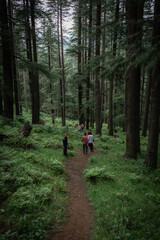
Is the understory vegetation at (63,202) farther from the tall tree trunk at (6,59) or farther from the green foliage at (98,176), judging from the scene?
the tall tree trunk at (6,59)

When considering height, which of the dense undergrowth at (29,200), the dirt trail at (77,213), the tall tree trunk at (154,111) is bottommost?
the dirt trail at (77,213)

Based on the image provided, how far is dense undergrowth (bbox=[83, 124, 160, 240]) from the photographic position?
324 centimetres

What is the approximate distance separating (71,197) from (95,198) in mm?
934

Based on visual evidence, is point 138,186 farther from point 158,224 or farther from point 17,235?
point 17,235

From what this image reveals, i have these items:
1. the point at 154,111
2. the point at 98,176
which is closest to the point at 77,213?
the point at 98,176

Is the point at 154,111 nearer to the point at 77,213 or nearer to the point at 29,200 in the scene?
the point at 77,213

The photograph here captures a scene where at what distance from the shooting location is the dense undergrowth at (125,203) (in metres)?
3.24

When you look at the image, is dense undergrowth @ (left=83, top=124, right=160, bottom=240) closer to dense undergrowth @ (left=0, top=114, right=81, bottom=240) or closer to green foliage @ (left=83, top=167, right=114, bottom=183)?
green foliage @ (left=83, top=167, right=114, bottom=183)

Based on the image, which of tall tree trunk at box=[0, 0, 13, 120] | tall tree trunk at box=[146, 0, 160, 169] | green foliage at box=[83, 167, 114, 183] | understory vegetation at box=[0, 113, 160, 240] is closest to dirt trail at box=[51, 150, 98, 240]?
understory vegetation at box=[0, 113, 160, 240]

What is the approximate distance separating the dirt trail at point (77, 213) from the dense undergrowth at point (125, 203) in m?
0.23

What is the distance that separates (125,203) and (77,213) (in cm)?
166

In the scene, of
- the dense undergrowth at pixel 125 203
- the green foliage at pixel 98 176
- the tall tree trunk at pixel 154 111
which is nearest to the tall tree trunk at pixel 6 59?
the green foliage at pixel 98 176

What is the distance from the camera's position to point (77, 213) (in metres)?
4.13

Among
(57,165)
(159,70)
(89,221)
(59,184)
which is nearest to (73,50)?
(159,70)
